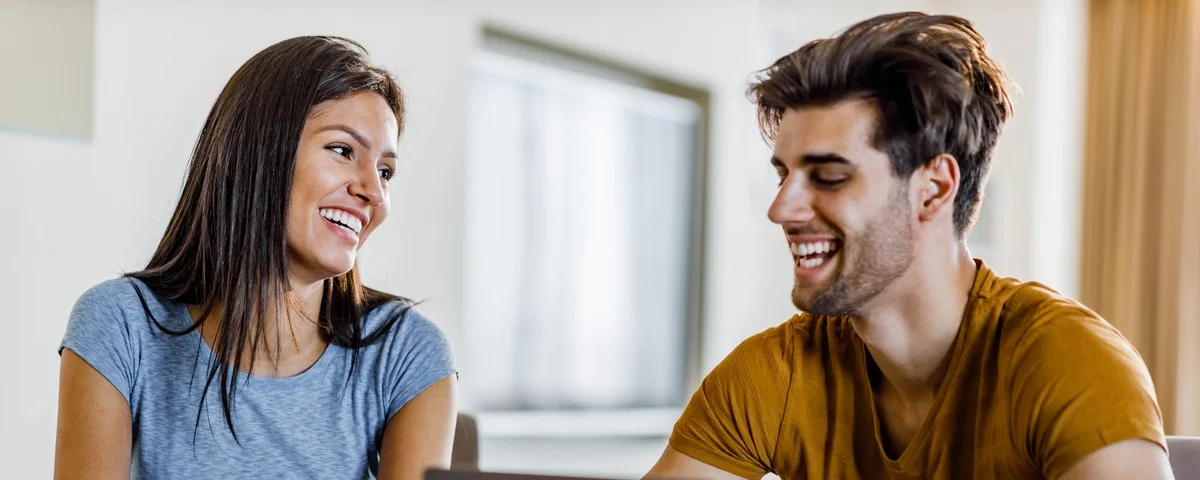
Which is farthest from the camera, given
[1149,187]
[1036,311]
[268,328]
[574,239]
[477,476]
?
[1149,187]

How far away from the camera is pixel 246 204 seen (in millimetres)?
1578

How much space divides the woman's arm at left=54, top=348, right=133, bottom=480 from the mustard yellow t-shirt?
772 millimetres

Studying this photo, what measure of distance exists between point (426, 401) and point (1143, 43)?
12.1ft

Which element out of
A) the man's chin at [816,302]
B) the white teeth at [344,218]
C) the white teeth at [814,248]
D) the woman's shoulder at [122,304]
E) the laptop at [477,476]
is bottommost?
the laptop at [477,476]

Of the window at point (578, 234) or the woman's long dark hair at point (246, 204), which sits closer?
the woman's long dark hair at point (246, 204)

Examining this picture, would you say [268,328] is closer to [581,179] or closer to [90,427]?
[90,427]

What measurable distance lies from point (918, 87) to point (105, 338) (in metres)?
1.15

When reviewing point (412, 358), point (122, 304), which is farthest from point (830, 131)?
point (122, 304)

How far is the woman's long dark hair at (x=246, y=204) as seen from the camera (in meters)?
1.57

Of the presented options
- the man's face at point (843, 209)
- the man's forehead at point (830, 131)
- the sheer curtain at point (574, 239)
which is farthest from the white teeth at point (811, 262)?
the sheer curtain at point (574, 239)

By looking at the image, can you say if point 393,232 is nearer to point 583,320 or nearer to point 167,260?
point 583,320

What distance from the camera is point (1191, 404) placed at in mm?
4148

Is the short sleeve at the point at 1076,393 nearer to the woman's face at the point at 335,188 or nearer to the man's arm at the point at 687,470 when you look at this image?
the man's arm at the point at 687,470

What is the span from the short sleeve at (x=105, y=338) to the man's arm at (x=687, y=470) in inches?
29.3
